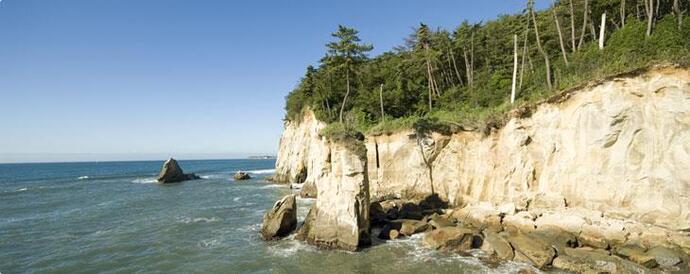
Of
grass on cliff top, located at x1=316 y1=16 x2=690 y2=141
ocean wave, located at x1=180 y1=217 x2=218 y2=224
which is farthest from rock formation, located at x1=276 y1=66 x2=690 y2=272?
ocean wave, located at x1=180 y1=217 x2=218 y2=224

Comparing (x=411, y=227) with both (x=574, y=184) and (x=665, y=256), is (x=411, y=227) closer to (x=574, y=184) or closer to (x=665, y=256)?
(x=574, y=184)

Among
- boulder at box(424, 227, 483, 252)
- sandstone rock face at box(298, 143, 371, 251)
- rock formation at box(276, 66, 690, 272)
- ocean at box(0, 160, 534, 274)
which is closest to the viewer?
rock formation at box(276, 66, 690, 272)

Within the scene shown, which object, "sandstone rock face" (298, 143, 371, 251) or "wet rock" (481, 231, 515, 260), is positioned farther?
"sandstone rock face" (298, 143, 371, 251)

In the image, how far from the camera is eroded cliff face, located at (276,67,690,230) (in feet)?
48.5

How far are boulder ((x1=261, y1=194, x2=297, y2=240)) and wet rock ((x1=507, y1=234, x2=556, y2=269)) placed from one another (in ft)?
36.3

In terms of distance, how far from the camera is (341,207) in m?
18.1

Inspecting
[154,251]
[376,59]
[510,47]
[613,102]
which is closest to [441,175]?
[613,102]

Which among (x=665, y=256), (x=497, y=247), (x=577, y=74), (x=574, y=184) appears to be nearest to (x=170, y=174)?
(x=497, y=247)

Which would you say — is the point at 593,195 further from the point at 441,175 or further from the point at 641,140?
the point at 441,175

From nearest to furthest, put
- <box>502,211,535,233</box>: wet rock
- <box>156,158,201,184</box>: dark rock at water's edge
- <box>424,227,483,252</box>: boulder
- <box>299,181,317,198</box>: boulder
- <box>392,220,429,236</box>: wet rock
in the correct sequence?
1. <box>424,227,483,252</box>: boulder
2. <box>502,211,535,233</box>: wet rock
3. <box>392,220,429,236</box>: wet rock
4. <box>299,181,317,198</box>: boulder
5. <box>156,158,201,184</box>: dark rock at water's edge

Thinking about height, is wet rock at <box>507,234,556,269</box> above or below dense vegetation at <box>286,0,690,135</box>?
below

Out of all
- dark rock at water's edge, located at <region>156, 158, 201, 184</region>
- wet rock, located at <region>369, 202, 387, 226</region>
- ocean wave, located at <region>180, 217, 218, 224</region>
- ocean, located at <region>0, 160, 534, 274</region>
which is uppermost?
dark rock at water's edge, located at <region>156, 158, 201, 184</region>

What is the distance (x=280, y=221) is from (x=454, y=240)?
8.89 m

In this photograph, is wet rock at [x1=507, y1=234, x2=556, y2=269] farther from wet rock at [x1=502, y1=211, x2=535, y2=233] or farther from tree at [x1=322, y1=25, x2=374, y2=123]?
tree at [x1=322, y1=25, x2=374, y2=123]
